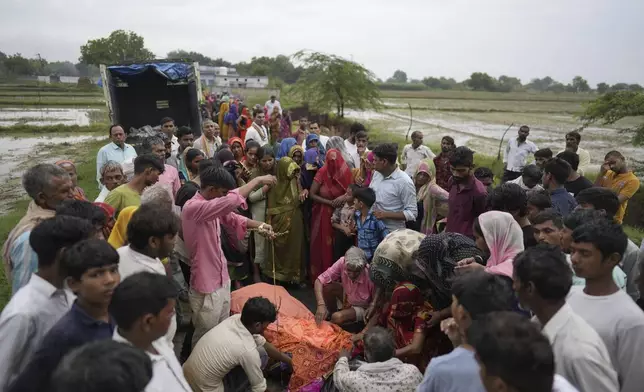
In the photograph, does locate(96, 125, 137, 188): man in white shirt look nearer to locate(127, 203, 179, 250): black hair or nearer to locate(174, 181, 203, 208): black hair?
locate(174, 181, 203, 208): black hair

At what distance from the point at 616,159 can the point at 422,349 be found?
12.4 ft

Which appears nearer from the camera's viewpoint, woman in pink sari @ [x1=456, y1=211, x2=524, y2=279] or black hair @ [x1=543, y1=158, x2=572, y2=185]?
woman in pink sari @ [x1=456, y1=211, x2=524, y2=279]

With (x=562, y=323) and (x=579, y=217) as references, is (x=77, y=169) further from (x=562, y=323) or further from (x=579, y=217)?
(x=562, y=323)

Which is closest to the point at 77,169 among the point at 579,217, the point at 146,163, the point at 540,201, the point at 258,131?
the point at 258,131

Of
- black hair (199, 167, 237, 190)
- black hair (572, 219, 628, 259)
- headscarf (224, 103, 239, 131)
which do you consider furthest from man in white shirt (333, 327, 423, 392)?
headscarf (224, 103, 239, 131)

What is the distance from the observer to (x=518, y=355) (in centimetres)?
147

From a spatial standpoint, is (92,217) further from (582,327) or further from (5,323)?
(582,327)

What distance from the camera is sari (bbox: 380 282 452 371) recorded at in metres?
3.46

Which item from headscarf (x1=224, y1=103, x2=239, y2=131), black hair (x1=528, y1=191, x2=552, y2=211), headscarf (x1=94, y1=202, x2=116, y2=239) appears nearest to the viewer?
headscarf (x1=94, y1=202, x2=116, y2=239)

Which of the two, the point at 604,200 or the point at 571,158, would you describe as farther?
the point at 571,158

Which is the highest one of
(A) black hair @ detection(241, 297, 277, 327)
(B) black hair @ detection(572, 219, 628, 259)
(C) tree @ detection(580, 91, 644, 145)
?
(C) tree @ detection(580, 91, 644, 145)

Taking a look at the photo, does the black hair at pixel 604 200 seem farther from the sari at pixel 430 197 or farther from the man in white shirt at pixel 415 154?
the man in white shirt at pixel 415 154

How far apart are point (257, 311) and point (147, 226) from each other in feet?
3.47

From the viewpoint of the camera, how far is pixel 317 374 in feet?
11.8
